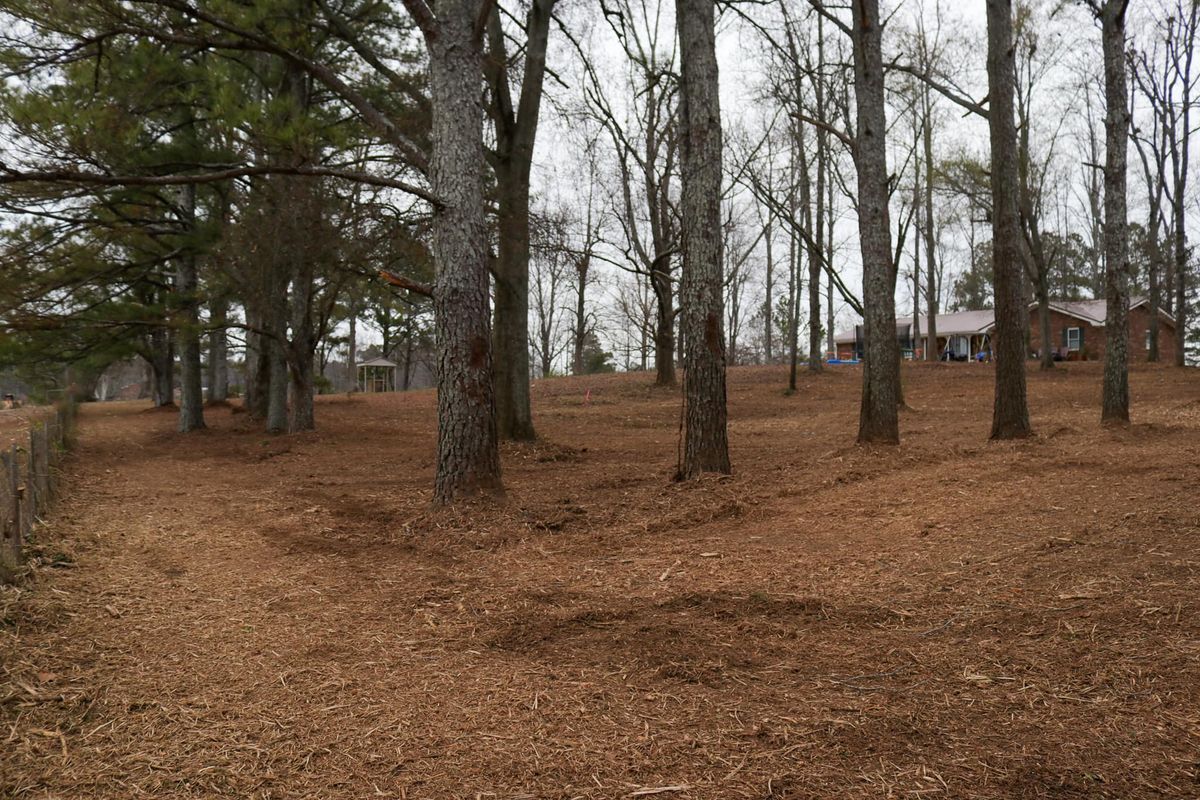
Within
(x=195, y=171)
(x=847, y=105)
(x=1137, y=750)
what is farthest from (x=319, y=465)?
(x=847, y=105)

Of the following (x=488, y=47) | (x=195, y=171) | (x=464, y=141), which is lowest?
(x=464, y=141)

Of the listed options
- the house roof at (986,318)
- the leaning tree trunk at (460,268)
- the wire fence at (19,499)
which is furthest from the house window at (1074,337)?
the wire fence at (19,499)

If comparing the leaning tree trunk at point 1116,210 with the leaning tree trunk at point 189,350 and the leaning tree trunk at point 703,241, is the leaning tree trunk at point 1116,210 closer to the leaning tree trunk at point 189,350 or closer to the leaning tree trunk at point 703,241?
the leaning tree trunk at point 703,241

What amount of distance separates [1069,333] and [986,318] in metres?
4.72

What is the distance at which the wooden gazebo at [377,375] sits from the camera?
4019cm

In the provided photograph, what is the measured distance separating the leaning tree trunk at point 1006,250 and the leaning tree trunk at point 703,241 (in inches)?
153

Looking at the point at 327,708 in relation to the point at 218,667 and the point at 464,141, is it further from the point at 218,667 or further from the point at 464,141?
the point at 464,141

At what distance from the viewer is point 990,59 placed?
30.5ft

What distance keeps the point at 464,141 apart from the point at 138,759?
5.03 metres

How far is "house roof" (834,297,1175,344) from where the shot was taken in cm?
3711

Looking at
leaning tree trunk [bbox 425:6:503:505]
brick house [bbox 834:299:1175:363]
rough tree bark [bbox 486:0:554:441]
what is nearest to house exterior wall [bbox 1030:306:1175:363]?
brick house [bbox 834:299:1175:363]

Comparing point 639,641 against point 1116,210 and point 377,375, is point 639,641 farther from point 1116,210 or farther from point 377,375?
point 377,375

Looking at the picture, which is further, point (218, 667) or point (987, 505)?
point (987, 505)

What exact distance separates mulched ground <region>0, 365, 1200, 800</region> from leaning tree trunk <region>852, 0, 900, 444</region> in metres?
1.77
